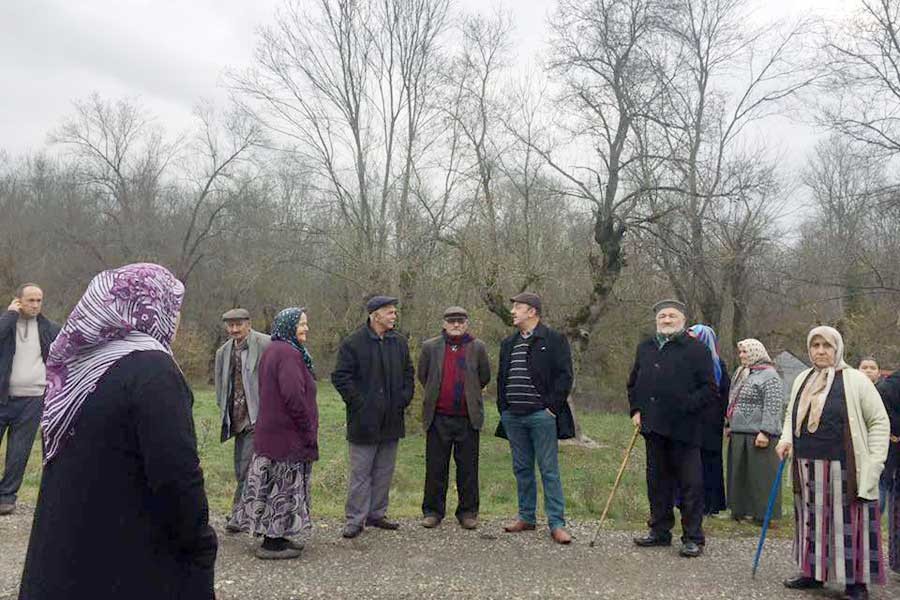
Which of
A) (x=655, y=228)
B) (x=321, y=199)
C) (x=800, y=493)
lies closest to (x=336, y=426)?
(x=321, y=199)

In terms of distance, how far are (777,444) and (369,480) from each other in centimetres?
342

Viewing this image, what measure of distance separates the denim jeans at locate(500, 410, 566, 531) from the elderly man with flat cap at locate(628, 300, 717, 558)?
2.31ft

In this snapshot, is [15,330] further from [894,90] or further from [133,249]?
[133,249]

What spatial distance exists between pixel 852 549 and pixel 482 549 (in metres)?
2.61

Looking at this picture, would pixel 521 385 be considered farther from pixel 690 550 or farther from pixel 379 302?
pixel 690 550

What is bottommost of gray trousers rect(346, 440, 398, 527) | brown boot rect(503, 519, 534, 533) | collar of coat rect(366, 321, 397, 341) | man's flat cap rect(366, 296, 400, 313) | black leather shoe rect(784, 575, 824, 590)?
black leather shoe rect(784, 575, 824, 590)

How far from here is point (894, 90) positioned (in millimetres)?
15266

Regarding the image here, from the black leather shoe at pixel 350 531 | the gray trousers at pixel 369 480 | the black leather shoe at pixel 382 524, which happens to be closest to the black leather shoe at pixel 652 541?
the black leather shoe at pixel 382 524

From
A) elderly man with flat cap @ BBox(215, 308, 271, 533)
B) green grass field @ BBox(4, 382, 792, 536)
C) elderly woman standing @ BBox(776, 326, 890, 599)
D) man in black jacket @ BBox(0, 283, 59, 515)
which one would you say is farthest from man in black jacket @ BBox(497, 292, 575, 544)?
man in black jacket @ BBox(0, 283, 59, 515)

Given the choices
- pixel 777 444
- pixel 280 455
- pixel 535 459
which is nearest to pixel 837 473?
pixel 777 444

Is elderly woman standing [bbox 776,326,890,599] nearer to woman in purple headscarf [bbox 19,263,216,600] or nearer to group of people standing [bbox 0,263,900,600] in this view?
group of people standing [bbox 0,263,900,600]

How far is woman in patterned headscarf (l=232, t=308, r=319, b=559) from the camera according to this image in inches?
210

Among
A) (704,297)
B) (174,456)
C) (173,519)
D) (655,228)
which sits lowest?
(173,519)

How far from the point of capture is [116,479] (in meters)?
2.32
